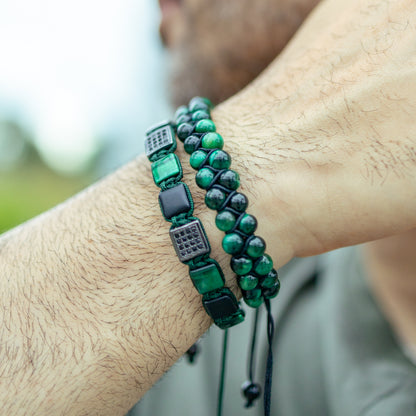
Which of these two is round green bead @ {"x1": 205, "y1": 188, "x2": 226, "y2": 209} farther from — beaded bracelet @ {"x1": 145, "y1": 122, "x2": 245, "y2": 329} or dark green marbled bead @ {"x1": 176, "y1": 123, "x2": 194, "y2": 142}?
dark green marbled bead @ {"x1": 176, "y1": 123, "x2": 194, "y2": 142}

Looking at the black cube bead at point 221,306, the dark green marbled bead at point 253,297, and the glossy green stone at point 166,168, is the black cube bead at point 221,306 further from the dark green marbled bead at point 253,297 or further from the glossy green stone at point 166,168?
the glossy green stone at point 166,168

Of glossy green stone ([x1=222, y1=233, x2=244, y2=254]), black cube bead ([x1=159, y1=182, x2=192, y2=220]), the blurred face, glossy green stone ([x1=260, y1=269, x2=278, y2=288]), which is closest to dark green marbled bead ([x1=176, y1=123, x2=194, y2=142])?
black cube bead ([x1=159, y1=182, x2=192, y2=220])

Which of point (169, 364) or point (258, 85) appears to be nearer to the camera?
point (169, 364)

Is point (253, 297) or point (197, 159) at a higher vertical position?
point (197, 159)

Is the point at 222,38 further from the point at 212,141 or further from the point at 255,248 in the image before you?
the point at 255,248

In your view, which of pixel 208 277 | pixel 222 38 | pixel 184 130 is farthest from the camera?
pixel 222 38

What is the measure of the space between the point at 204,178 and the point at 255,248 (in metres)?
0.17

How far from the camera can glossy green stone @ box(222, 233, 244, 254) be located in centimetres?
75

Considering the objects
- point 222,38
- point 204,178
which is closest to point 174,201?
point 204,178

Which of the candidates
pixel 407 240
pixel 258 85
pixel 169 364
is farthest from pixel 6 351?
pixel 407 240

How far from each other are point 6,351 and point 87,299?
0.18 meters

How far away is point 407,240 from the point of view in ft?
5.05

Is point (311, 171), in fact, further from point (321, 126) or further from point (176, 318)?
point (176, 318)

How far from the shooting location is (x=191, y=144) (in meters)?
0.82
